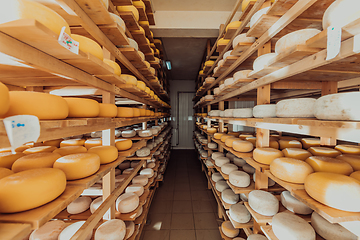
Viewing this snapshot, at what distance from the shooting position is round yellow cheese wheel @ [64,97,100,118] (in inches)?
35.8

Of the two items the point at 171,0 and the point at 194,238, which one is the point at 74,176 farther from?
the point at 171,0

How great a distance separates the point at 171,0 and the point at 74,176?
3.70m

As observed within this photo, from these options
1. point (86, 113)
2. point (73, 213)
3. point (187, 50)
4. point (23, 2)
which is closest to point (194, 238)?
point (73, 213)

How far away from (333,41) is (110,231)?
189cm

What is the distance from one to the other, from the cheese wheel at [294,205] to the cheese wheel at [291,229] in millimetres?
179

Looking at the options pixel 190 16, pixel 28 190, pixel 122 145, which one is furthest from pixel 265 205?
pixel 190 16

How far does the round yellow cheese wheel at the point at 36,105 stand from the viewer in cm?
61

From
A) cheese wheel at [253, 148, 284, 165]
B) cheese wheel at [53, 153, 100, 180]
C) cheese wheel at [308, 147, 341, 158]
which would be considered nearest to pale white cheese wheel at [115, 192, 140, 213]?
cheese wheel at [53, 153, 100, 180]

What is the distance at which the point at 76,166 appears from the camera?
90 cm

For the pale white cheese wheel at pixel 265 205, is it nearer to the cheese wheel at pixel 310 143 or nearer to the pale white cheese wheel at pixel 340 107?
the cheese wheel at pixel 310 143

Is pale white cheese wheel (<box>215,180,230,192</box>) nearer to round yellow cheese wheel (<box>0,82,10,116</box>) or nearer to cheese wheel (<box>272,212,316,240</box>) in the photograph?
cheese wheel (<box>272,212,316,240</box>)

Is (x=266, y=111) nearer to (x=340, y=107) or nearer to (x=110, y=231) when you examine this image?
(x=340, y=107)

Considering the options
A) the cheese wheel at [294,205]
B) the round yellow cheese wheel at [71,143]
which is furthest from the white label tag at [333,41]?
the round yellow cheese wheel at [71,143]

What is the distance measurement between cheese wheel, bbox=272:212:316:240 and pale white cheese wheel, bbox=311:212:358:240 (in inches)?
3.0
